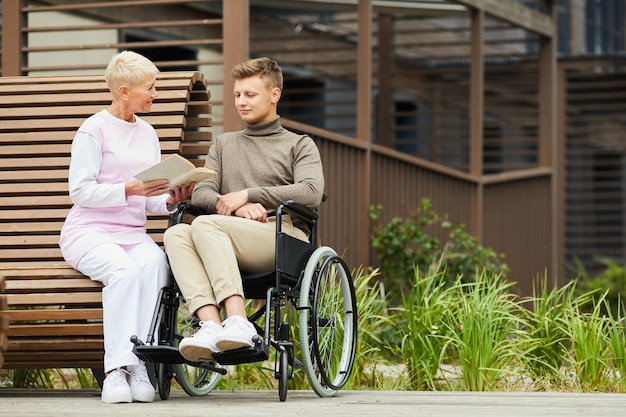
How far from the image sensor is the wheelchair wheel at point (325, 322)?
4727 millimetres

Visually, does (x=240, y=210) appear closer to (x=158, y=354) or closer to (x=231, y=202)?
(x=231, y=202)

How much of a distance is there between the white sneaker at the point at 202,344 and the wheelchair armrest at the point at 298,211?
510 mm

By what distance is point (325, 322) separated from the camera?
16.5 feet

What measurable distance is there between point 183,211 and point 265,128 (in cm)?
47

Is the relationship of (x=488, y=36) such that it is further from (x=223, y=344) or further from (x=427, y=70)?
(x=223, y=344)

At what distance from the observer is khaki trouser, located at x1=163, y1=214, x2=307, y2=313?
4660 mm

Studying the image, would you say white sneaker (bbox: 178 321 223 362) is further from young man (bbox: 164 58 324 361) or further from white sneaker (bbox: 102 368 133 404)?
white sneaker (bbox: 102 368 133 404)

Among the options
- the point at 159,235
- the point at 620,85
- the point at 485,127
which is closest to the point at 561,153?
the point at 620,85

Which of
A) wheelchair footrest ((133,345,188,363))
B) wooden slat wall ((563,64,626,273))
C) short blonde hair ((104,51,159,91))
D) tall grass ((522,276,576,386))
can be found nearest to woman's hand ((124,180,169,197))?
short blonde hair ((104,51,159,91))

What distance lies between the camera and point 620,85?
614 inches

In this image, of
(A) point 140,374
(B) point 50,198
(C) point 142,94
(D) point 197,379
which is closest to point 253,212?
(C) point 142,94

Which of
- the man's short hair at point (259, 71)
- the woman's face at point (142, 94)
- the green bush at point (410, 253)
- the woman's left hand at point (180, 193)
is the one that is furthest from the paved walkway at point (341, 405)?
the green bush at point (410, 253)

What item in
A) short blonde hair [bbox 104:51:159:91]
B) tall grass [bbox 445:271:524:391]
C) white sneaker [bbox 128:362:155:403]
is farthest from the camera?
tall grass [bbox 445:271:524:391]

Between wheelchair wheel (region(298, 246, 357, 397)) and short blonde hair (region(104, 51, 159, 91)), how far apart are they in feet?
3.20
